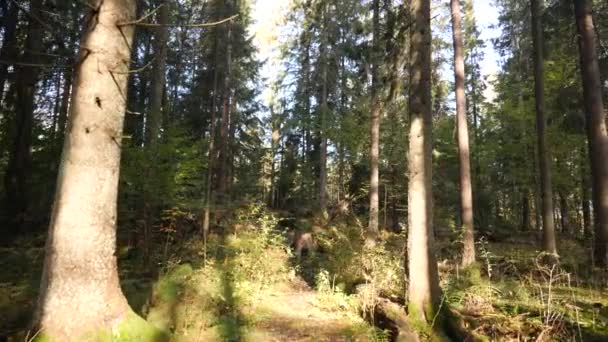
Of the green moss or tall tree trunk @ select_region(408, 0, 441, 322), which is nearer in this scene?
the green moss

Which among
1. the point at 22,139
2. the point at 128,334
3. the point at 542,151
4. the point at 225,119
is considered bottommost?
the point at 128,334

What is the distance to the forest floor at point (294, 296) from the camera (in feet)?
17.7

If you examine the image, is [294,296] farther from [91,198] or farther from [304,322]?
[91,198]

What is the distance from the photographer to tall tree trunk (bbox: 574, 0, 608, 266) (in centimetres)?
949

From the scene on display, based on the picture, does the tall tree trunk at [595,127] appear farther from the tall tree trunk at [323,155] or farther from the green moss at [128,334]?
the tall tree trunk at [323,155]

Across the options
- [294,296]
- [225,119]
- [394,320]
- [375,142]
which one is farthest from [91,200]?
[225,119]

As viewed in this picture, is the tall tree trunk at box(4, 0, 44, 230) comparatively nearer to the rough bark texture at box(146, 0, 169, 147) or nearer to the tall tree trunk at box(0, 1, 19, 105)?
the tall tree trunk at box(0, 1, 19, 105)

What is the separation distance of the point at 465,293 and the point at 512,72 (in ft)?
78.6

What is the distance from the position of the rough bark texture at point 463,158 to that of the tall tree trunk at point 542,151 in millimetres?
2039

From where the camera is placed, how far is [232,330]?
5.64 meters

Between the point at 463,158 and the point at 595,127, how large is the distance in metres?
3.14

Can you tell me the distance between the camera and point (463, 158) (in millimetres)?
11727

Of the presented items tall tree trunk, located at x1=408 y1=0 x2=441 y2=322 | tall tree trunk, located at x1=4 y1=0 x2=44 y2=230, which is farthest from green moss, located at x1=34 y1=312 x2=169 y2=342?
tall tree trunk, located at x1=4 y1=0 x2=44 y2=230

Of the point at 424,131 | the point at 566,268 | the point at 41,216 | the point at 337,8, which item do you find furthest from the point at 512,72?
the point at 41,216
